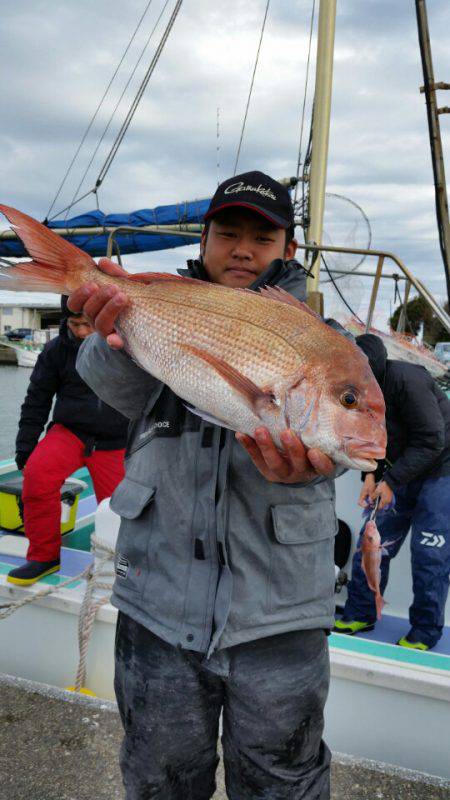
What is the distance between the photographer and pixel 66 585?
3.71 meters

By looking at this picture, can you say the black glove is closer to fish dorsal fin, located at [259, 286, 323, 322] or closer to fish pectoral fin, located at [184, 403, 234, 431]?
fish pectoral fin, located at [184, 403, 234, 431]

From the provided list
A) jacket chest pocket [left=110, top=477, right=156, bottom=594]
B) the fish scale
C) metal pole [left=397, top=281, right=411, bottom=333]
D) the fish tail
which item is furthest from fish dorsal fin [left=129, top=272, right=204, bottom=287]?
metal pole [left=397, top=281, right=411, bottom=333]

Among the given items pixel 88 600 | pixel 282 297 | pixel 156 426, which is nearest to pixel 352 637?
pixel 88 600

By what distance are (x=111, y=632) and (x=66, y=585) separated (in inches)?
18.0

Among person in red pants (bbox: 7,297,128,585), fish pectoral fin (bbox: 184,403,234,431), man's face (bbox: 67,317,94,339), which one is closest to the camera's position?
fish pectoral fin (bbox: 184,403,234,431)

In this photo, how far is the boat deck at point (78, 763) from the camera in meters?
2.47

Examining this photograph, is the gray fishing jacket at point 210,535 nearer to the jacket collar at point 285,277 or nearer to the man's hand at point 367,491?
the jacket collar at point 285,277

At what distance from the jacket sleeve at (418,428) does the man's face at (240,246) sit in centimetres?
198

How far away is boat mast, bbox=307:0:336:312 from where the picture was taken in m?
5.82

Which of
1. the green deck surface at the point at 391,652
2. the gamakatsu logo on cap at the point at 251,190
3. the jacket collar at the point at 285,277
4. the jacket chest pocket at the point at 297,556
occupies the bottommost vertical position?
the green deck surface at the point at 391,652

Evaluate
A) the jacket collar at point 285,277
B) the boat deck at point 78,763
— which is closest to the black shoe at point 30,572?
the boat deck at point 78,763

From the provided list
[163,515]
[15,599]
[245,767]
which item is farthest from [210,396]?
[15,599]

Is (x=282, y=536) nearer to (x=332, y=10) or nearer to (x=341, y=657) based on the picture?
(x=341, y=657)

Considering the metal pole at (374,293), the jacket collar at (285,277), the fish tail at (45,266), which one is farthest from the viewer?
the metal pole at (374,293)
